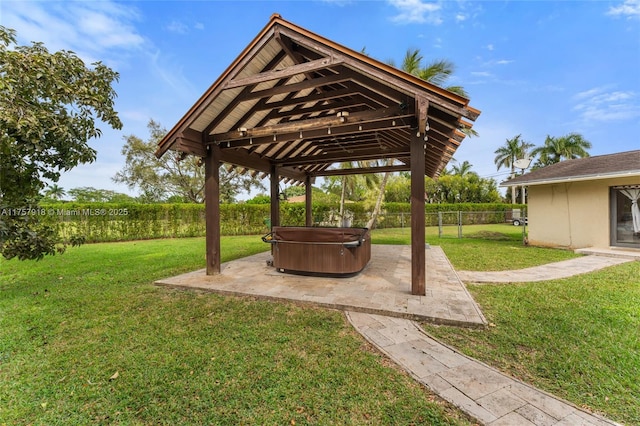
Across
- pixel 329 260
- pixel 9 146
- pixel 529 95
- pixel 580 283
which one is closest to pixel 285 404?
pixel 329 260

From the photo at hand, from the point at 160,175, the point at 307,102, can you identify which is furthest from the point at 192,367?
the point at 160,175

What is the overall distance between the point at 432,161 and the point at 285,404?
295 inches

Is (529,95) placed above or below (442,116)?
above

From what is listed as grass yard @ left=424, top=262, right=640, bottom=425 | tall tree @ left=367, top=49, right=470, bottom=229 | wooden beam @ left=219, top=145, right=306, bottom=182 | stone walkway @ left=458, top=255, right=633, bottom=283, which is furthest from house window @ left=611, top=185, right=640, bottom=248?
wooden beam @ left=219, top=145, right=306, bottom=182

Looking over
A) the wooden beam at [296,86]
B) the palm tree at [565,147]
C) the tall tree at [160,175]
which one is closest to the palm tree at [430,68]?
the wooden beam at [296,86]

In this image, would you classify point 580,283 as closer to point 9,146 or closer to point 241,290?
point 241,290

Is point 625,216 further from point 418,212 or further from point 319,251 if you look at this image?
point 319,251

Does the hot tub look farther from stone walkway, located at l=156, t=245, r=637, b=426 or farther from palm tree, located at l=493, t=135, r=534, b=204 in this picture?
palm tree, located at l=493, t=135, r=534, b=204

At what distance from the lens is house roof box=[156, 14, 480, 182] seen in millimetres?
3793

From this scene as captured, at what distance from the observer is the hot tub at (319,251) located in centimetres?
528

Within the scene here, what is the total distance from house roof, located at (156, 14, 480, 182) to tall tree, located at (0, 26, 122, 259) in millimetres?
1437

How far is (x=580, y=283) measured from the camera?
16.8 ft

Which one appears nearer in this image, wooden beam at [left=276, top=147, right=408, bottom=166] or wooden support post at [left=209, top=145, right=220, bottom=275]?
wooden support post at [left=209, top=145, right=220, bottom=275]

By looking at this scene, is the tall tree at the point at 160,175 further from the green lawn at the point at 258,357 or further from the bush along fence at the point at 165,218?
the green lawn at the point at 258,357
